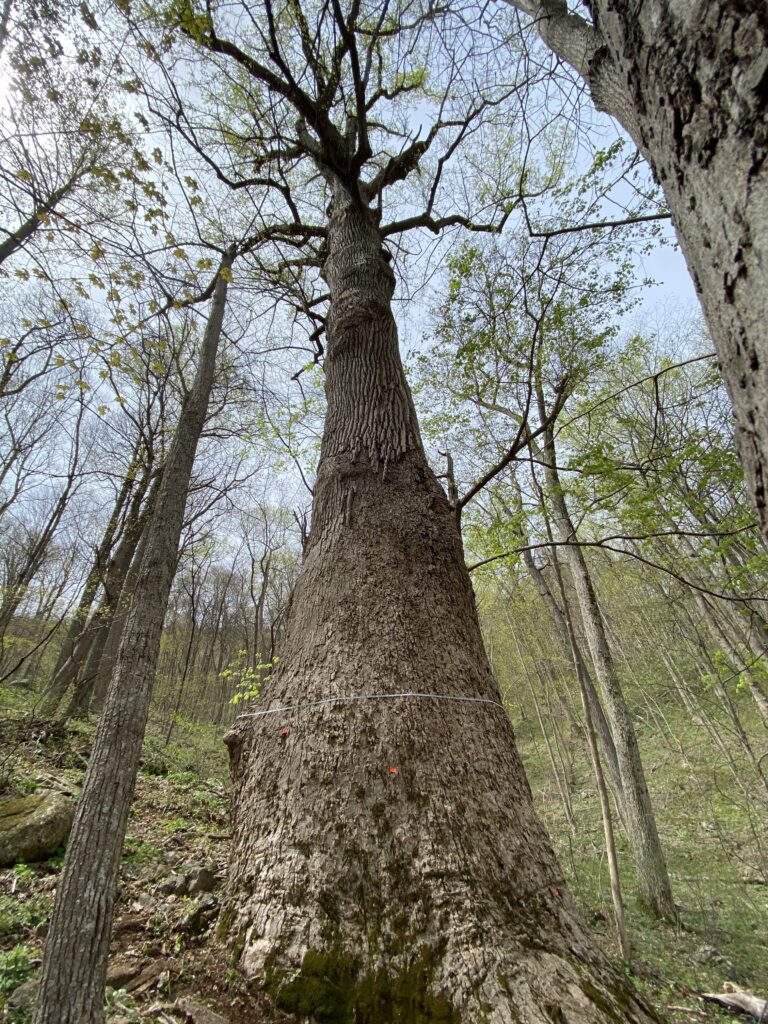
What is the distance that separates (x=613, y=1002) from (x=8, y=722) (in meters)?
6.45

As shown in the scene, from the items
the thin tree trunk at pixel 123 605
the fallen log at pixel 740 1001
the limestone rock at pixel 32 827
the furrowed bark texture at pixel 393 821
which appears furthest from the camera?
the thin tree trunk at pixel 123 605

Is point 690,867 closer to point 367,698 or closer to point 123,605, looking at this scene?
point 367,698

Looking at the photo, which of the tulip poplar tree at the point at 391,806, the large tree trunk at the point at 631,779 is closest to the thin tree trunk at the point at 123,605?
the tulip poplar tree at the point at 391,806

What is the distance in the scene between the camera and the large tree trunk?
5358mm

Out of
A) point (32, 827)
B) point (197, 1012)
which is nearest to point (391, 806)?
point (197, 1012)

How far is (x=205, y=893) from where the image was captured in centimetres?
176

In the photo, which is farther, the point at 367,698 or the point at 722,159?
the point at 367,698

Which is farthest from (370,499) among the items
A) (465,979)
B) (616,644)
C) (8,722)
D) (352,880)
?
(616,644)

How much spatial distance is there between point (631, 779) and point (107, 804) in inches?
260

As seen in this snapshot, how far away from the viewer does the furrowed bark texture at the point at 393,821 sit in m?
1.01

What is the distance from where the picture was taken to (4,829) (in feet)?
9.64

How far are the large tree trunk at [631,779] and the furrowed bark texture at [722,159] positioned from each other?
14.1ft

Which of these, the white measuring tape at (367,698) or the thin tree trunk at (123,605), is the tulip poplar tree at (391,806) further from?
the thin tree trunk at (123,605)

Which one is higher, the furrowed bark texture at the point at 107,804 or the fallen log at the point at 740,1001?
the furrowed bark texture at the point at 107,804
